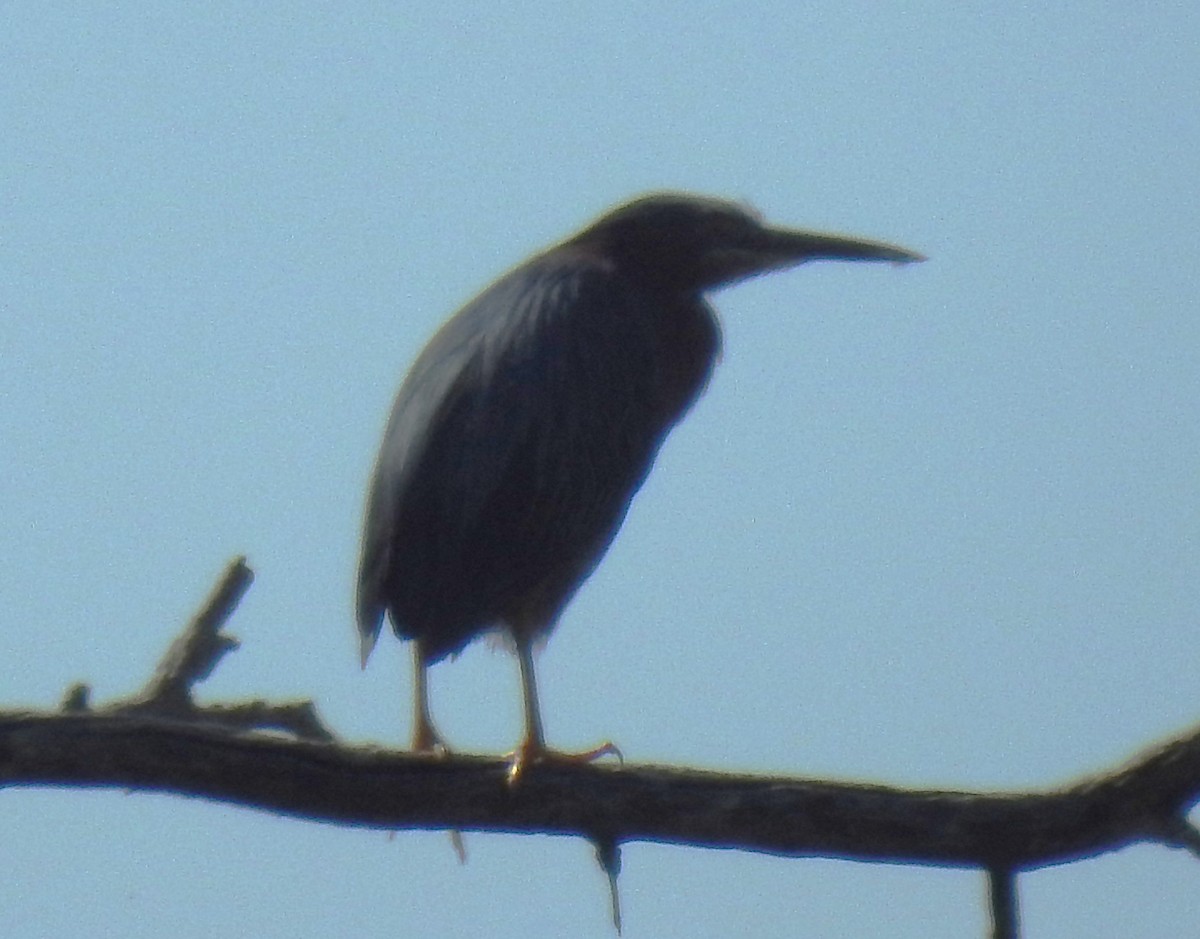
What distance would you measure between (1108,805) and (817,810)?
2.00ft

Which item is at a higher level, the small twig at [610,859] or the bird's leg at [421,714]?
the bird's leg at [421,714]

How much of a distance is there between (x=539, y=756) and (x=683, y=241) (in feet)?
8.74

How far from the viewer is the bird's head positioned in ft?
23.2

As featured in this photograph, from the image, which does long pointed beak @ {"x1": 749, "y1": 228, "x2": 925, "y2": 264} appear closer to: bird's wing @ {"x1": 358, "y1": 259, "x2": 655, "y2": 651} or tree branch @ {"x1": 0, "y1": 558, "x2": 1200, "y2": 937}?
bird's wing @ {"x1": 358, "y1": 259, "x2": 655, "y2": 651}

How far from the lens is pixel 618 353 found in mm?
6367

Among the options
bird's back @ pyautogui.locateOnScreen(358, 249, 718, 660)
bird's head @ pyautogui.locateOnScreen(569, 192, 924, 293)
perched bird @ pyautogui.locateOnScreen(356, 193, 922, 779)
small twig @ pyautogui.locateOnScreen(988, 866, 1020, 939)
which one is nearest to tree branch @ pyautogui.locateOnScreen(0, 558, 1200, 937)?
small twig @ pyautogui.locateOnScreen(988, 866, 1020, 939)

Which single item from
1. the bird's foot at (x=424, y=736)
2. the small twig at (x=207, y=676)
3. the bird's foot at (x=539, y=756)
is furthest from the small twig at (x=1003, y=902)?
the bird's foot at (x=424, y=736)

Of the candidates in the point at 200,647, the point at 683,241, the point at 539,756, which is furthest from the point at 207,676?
the point at 683,241

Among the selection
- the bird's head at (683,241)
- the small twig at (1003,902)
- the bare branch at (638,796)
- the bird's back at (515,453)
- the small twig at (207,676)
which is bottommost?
the small twig at (1003,902)

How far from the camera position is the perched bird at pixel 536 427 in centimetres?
557

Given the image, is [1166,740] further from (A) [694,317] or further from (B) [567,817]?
(A) [694,317]

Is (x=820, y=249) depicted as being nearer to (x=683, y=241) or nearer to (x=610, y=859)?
(x=683, y=241)

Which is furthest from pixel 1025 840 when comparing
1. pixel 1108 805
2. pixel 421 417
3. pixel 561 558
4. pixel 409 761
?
pixel 421 417

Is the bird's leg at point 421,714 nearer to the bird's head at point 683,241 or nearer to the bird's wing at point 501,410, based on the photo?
the bird's wing at point 501,410
